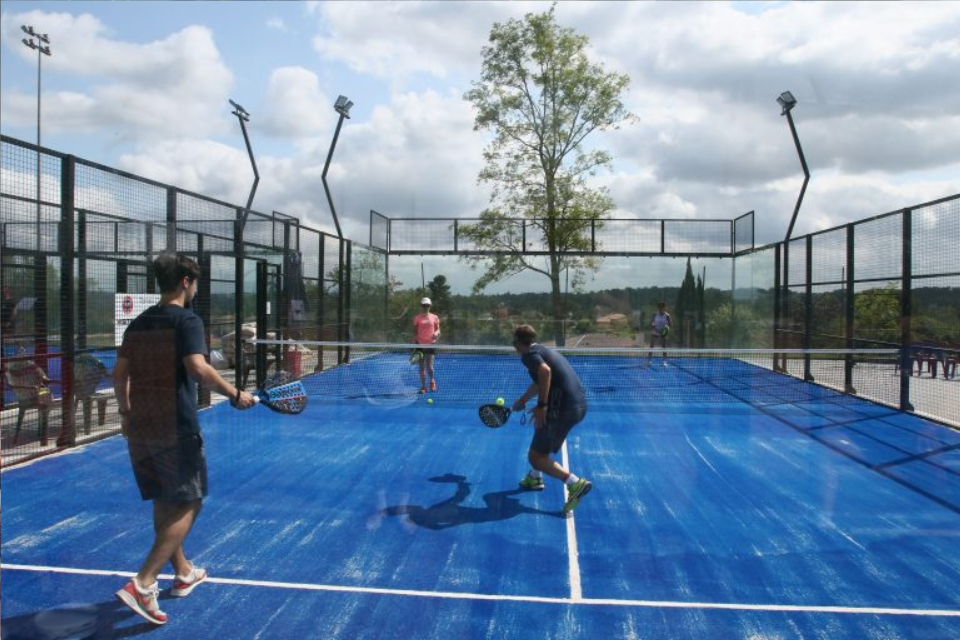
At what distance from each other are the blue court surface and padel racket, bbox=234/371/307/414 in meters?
0.81

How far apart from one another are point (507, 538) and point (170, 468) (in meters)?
2.12

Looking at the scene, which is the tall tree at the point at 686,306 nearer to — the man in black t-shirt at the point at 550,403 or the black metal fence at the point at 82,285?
the black metal fence at the point at 82,285

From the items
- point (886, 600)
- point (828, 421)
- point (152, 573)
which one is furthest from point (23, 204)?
point (828, 421)

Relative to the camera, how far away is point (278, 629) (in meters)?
3.32

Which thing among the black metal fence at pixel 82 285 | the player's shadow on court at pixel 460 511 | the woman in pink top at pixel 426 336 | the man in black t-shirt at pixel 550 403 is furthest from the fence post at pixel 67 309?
the woman in pink top at pixel 426 336

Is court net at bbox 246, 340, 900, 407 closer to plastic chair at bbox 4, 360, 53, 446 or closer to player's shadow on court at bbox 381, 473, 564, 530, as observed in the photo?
plastic chair at bbox 4, 360, 53, 446

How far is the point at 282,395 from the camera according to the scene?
4496mm

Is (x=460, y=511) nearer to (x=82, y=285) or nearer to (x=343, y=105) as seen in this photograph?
(x=82, y=285)

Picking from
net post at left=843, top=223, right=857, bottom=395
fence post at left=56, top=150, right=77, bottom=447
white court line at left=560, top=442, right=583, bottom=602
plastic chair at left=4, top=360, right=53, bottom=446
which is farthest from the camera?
net post at left=843, top=223, right=857, bottom=395

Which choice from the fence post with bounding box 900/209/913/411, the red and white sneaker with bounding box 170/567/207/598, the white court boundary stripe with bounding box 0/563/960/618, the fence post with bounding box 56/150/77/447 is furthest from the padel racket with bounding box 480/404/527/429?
the fence post with bounding box 900/209/913/411

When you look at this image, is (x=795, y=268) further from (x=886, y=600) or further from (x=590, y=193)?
(x=886, y=600)

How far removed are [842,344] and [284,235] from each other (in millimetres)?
8957

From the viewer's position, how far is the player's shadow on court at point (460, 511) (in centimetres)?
486

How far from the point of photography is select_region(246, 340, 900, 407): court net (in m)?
10.0
